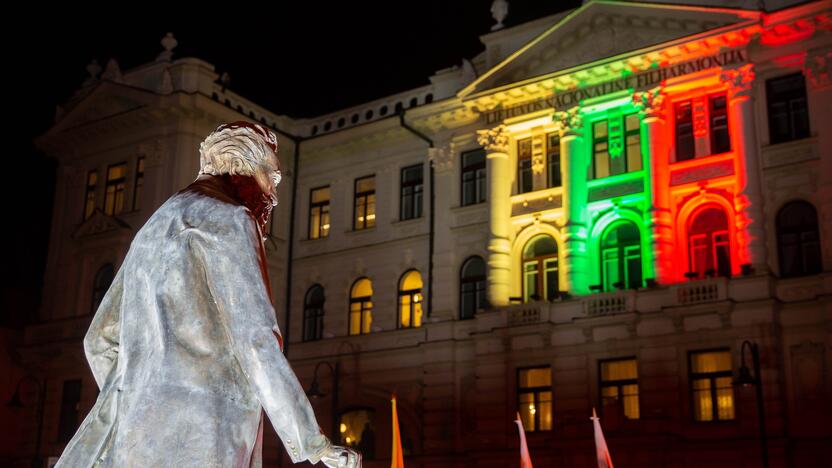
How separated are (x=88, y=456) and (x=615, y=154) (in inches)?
1025

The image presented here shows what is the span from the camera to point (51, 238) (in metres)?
35.5

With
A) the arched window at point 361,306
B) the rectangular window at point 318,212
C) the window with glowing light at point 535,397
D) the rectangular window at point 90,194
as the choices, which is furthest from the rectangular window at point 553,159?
the rectangular window at point 90,194

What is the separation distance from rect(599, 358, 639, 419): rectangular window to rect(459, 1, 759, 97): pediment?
8.09 metres

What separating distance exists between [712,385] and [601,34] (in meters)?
9.76

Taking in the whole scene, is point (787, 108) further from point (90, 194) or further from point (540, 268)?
point (90, 194)

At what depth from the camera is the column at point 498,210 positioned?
2883cm

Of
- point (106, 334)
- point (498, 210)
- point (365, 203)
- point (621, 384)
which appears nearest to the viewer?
point (106, 334)

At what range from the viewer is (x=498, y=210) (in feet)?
97.0

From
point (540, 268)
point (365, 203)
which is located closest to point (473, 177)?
point (540, 268)

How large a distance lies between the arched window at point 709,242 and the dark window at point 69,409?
763 inches

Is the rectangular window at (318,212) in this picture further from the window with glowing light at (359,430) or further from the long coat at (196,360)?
the long coat at (196,360)

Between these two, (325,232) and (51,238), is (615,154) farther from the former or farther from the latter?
(51,238)

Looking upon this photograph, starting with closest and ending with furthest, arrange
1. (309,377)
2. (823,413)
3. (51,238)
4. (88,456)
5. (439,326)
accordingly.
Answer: (88,456), (823,413), (439,326), (309,377), (51,238)

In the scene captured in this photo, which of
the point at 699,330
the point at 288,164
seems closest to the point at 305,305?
the point at 288,164
